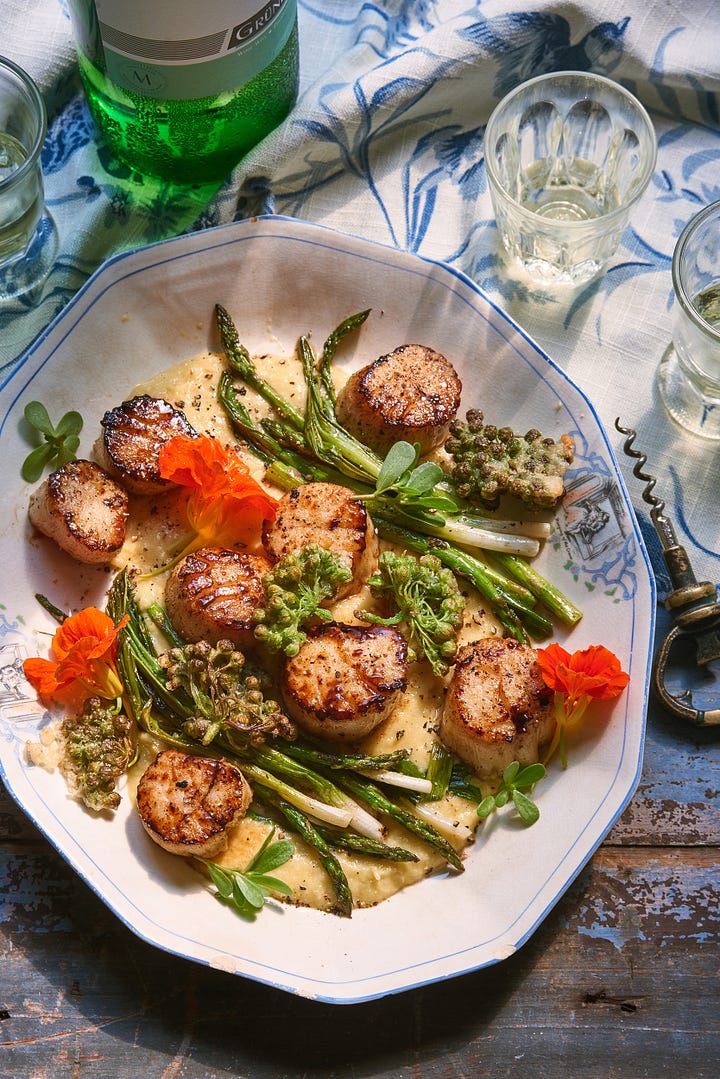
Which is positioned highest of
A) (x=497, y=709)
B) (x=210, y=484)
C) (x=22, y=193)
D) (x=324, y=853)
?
(x=22, y=193)

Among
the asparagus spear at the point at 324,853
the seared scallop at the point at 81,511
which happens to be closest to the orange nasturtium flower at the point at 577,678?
the asparagus spear at the point at 324,853

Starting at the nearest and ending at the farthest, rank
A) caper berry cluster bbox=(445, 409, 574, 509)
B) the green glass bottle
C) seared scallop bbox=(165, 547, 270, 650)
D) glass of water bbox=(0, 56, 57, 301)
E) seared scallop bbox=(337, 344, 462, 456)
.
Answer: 1. the green glass bottle
2. seared scallop bbox=(165, 547, 270, 650)
3. caper berry cluster bbox=(445, 409, 574, 509)
4. seared scallop bbox=(337, 344, 462, 456)
5. glass of water bbox=(0, 56, 57, 301)

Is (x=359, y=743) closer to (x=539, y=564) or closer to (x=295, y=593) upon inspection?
(x=295, y=593)

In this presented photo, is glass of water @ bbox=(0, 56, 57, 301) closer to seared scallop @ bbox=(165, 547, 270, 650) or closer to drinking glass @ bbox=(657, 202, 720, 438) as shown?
seared scallop @ bbox=(165, 547, 270, 650)

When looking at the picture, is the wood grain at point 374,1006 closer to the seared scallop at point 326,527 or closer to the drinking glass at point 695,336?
the seared scallop at point 326,527

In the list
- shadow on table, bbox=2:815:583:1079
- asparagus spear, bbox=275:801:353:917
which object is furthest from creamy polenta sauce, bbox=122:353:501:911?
shadow on table, bbox=2:815:583:1079

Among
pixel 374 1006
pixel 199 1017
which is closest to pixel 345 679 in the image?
pixel 374 1006

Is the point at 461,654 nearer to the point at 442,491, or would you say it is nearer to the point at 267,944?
the point at 442,491
